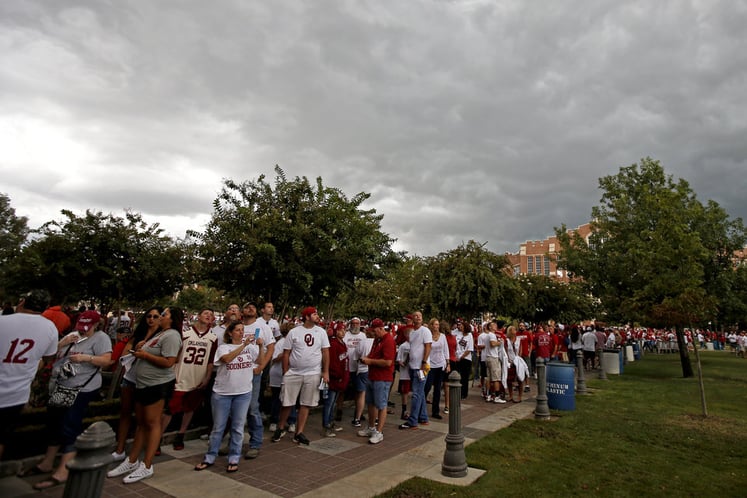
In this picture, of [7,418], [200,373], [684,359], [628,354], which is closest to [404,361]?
[200,373]

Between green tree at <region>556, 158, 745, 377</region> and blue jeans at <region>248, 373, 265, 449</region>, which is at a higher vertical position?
green tree at <region>556, 158, 745, 377</region>

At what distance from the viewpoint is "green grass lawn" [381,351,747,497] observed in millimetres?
4957

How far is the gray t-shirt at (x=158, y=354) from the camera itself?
4.73m

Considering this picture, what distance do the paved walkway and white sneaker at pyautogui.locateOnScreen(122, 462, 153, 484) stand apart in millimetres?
50

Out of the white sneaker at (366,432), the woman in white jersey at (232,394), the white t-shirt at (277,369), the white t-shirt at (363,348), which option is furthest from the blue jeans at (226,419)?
the white t-shirt at (363,348)

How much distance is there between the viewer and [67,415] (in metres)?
4.68

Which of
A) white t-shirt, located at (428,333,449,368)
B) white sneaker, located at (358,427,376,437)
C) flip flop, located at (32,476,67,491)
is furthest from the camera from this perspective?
white t-shirt, located at (428,333,449,368)

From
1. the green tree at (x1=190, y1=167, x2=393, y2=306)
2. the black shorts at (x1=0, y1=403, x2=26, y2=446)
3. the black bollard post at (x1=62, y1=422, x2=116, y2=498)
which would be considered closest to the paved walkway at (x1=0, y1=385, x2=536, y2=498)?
the black shorts at (x1=0, y1=403, x2=26, y2=446)

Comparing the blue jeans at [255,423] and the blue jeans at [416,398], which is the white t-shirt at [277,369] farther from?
the blue jeans at [416,398]

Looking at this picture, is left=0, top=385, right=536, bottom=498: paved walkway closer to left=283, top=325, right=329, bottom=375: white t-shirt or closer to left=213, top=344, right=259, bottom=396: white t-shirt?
left=213, top=344, right=259, bottom=396: white t-shirt

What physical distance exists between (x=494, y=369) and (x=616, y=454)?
162 inches

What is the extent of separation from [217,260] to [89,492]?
32.4 feet

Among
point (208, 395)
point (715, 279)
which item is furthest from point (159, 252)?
point (715, 279)

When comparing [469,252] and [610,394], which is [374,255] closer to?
[610,394]
